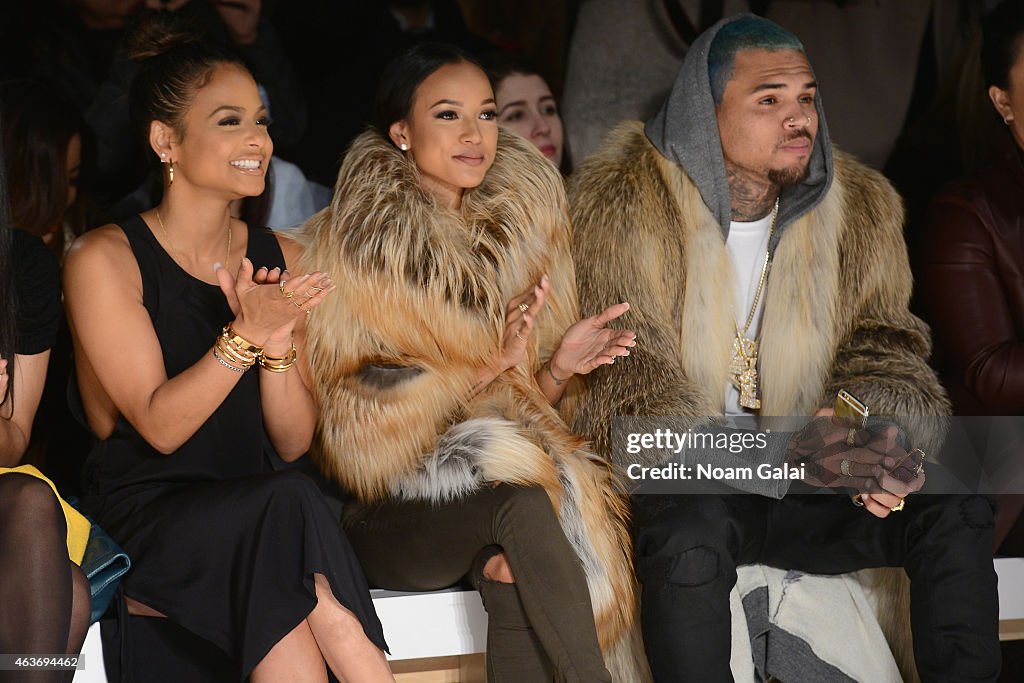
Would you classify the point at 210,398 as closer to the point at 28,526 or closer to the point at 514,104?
the point at 28,526

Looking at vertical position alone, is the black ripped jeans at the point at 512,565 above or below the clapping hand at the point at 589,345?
below

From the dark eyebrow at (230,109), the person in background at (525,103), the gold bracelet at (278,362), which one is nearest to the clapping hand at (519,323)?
the gold bracelet at (278,362)

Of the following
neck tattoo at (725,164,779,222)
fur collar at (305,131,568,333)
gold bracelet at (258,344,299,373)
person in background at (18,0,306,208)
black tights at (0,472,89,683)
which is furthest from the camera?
person in background at (18,0,306,208)

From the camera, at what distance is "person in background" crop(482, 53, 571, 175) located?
3.27 meters

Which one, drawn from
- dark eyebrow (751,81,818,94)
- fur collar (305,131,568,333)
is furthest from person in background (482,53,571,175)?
dark eyebrow (751,81,818,94)

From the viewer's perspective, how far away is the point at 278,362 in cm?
229

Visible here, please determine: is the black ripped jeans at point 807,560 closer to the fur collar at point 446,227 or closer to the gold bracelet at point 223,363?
the fur collar at point 446,227

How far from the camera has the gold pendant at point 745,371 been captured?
2795 mm

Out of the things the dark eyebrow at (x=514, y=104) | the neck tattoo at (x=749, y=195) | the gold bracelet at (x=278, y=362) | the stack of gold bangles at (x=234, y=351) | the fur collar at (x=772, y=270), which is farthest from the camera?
the dark eyebrow at (x=514, y=104)

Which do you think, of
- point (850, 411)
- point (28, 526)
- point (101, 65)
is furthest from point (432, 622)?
point (101, 65)

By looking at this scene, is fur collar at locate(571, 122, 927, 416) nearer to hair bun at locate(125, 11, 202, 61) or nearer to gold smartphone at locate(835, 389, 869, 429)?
gold smartphone at locate(835, 389, 869, 429)

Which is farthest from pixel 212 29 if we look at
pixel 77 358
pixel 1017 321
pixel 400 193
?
pixel 1017 321

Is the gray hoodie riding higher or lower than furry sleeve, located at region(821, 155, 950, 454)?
higher

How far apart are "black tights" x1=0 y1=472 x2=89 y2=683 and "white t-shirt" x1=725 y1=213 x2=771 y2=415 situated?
152 centimetres
